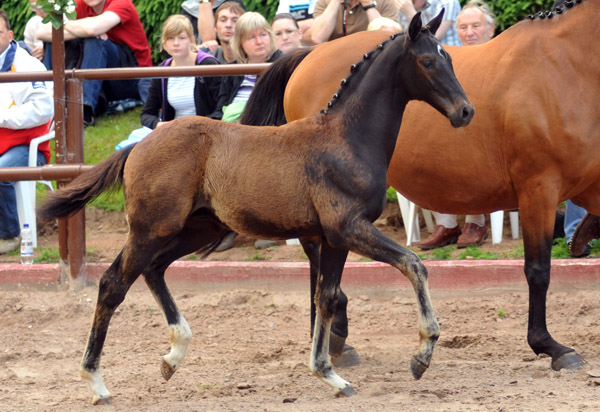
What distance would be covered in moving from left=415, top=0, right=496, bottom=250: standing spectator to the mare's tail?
1.83 meters

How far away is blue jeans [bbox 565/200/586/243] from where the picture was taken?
21.9ft

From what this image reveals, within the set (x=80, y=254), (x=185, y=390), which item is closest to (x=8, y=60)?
(x=80, y=254)

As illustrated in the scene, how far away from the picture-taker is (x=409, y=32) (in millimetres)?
4004

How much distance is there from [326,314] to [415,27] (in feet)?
4.64

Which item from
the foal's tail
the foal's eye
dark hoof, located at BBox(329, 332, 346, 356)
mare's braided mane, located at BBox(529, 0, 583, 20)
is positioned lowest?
dark hoof, located at BBox(329, 332, 346, 356)

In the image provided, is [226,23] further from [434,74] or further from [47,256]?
[434,74]

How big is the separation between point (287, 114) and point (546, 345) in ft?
6.76

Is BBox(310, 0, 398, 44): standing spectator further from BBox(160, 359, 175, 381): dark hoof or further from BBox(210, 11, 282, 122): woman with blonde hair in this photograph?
BBox(160, 359, 175, 381): dark hoof

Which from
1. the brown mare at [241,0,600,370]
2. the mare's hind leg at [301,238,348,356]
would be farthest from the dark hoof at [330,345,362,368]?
the brown mare at [241,0,600,370]

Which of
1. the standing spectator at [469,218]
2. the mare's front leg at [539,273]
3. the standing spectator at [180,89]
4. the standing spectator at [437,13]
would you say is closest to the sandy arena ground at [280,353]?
the mare's front leg at [539,273]

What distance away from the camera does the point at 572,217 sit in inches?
264

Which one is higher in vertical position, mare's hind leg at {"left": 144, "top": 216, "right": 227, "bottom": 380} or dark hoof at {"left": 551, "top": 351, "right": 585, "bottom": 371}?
mare's hind leg at {"left": 144, "top": 216, "right": 227, "bottom": 380}

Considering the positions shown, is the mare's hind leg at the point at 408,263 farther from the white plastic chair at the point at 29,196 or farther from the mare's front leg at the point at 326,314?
the white plastic chair at the point at 29,196

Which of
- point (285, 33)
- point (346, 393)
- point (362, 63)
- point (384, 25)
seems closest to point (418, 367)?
point (346, 393)
